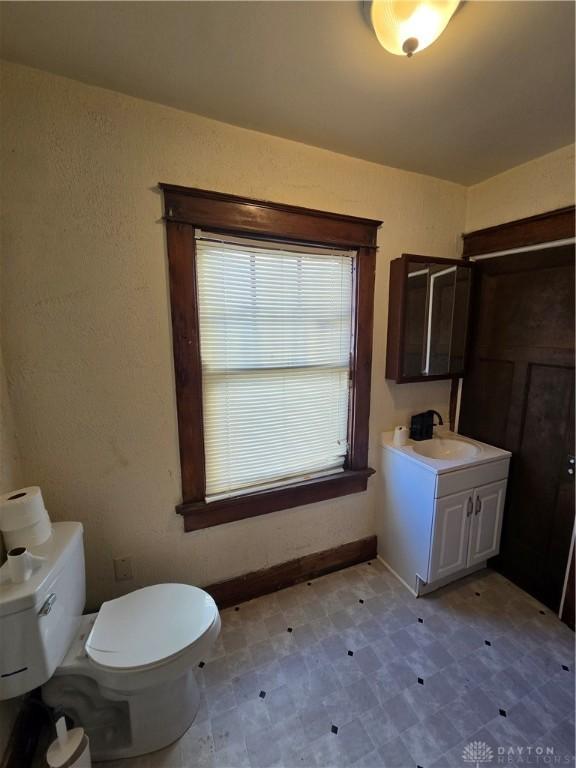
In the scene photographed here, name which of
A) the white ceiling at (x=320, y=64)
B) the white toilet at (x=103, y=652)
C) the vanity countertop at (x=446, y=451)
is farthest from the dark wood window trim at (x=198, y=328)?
the white toilet at (x=103, y=652)

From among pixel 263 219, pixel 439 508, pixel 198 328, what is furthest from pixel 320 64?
pixel 439 508

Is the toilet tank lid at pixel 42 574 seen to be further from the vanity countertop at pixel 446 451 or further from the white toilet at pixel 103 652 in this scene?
the vanity countertop at pixel 446 451

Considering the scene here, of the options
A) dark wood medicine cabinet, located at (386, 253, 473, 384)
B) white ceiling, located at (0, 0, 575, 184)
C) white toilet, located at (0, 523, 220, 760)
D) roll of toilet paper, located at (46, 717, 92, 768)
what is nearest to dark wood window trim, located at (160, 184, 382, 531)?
dark wood medicine cabinet, located at (386, 253, 473, 384)

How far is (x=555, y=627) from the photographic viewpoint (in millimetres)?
1661

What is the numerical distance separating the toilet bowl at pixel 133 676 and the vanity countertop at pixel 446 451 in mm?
1270

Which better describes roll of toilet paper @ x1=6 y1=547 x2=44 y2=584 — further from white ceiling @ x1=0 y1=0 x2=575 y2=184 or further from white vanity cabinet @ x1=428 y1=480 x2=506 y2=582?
white vanity cabinet @ x1=428 y1=480 x2=506 y2=582

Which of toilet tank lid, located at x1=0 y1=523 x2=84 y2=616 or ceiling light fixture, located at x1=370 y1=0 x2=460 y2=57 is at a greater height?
ceiling light fixture, located at x1=370 y1=0 x2=460 y2=57

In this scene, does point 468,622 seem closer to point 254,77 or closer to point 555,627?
point 555,627

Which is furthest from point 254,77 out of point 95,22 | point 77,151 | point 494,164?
point 494,164

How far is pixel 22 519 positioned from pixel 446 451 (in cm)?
220

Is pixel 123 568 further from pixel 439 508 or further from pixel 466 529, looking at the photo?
pixel 466 529

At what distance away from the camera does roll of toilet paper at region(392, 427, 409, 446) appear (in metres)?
1.98

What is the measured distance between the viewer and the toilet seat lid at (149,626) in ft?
3.56

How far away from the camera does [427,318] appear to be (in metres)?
1.98
